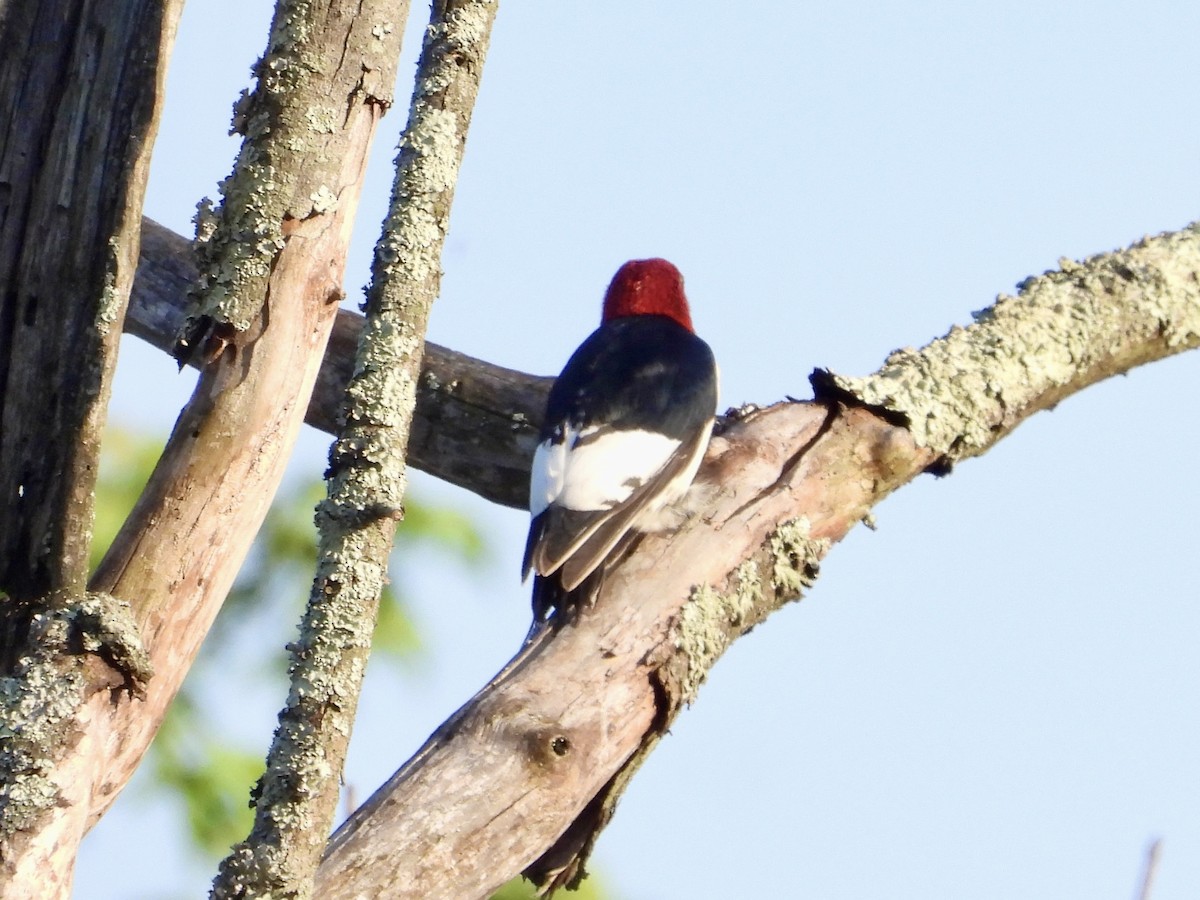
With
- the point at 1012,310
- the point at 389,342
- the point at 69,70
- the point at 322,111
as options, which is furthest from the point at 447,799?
the point at 1012,310

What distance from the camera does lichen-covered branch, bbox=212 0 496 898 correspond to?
1.66 meters

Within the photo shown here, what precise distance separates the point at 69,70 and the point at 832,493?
5.48 feet

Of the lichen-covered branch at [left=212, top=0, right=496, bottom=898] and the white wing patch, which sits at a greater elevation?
the white wing patch

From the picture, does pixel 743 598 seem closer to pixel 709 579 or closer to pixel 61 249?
pixel 709 579

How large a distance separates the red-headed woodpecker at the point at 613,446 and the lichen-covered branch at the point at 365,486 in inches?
34.7

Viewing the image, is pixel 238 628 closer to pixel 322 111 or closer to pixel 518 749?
pixel 518 749

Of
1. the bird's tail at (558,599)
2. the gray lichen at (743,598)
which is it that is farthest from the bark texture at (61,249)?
the gray lichen at (743,598)

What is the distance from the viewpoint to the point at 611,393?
11.9ft

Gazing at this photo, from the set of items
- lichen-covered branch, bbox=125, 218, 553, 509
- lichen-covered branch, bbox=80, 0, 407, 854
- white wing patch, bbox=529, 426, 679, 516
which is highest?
lichen-covered branch, bbox=125, 218, 553, 509

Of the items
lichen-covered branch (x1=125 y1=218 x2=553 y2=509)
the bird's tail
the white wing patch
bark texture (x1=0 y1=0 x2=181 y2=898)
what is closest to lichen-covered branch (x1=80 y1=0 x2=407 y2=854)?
bark texture (x1=0 y1=0 x2=181 y2=898)

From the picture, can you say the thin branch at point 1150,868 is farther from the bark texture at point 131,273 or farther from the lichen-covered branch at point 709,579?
the bark texture at point 131,273

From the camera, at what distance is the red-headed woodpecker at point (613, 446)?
2.82 metres

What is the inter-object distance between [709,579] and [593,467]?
0.68 meters

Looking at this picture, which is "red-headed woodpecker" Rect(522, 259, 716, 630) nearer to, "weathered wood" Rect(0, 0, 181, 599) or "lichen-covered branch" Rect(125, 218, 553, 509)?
"lichen-covered branch" Rect(125, 218, 553, 509)
